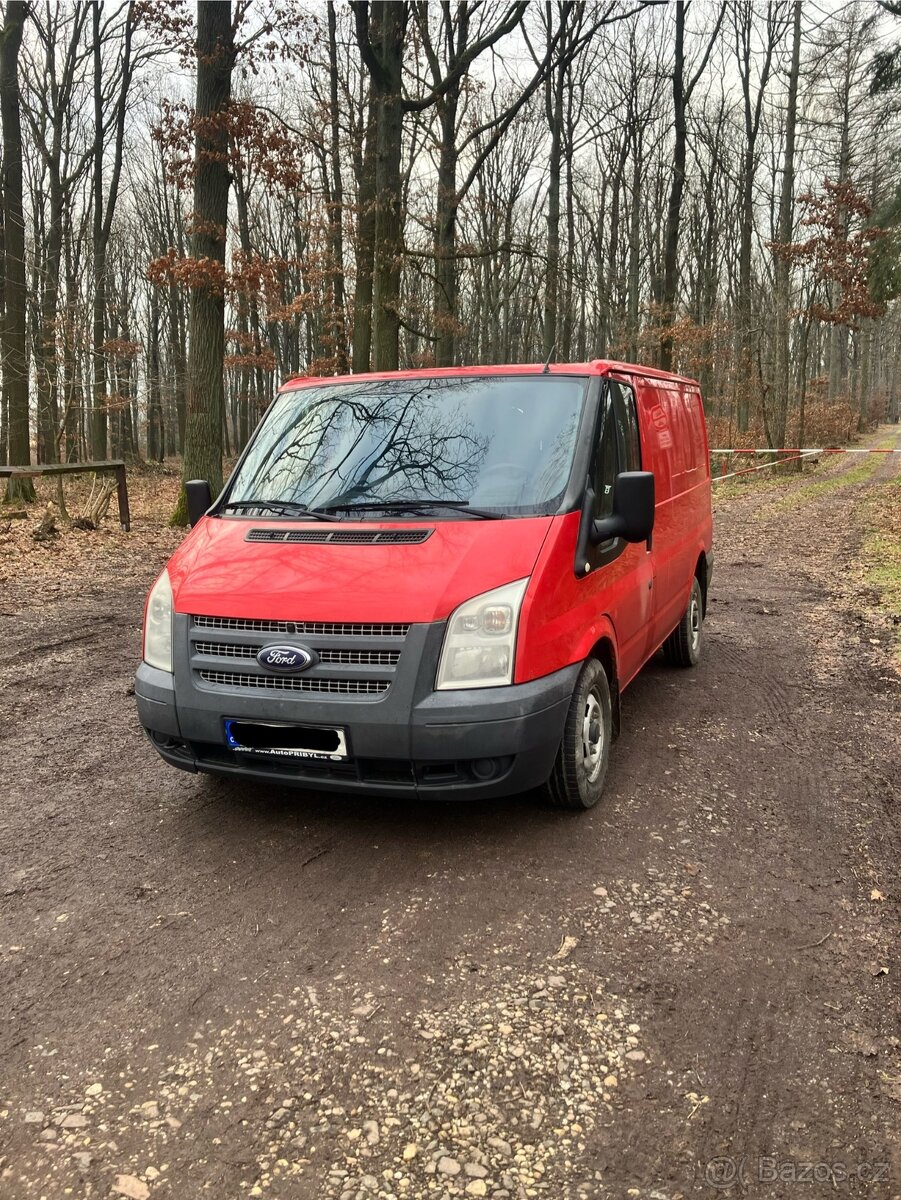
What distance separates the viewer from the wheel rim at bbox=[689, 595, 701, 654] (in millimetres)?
6742

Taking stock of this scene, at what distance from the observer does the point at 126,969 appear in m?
2.91

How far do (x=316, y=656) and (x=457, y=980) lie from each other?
52.4 inches

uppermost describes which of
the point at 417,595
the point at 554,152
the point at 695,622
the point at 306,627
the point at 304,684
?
the point at 554,152

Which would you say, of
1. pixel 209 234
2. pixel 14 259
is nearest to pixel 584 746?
pixel 209 234

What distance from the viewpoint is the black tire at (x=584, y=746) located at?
379cm

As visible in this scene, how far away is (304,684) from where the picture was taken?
3.47 m

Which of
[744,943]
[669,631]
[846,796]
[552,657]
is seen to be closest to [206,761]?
[552,657]

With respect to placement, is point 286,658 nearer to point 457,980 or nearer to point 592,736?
point 457,980

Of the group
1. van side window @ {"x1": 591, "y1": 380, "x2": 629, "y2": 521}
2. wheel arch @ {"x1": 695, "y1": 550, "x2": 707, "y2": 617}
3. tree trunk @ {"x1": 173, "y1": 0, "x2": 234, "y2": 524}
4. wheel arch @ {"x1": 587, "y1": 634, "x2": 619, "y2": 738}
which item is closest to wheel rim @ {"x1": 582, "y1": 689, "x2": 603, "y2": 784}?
wheel arch @ {"x1": 587, "y1": 634, "x2": 619, "y2": 738}

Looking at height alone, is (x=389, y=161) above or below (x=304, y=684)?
above

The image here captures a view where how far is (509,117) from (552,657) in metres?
15.8

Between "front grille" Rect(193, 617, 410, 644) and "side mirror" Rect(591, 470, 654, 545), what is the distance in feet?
3.96

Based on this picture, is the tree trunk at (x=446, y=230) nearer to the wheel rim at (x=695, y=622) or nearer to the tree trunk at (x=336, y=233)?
the tree trunk at (x=336, y=233)

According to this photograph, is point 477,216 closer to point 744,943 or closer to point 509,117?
point 509,117
